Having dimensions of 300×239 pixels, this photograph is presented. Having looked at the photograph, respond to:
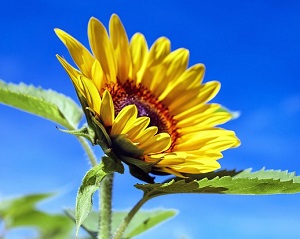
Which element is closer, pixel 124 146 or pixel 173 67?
pixel 124 146

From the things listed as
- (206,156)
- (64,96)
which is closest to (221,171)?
(206,156)

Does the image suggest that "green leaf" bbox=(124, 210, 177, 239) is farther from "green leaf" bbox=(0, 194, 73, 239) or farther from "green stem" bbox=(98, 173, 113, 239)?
"green leaf" bbox=(0, 194, 73, 239)

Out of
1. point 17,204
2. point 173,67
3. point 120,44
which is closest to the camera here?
point 120,44

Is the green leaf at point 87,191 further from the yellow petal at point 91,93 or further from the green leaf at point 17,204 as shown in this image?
the green leaf at point 17,204

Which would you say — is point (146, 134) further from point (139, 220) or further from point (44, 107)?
point (139, 220)

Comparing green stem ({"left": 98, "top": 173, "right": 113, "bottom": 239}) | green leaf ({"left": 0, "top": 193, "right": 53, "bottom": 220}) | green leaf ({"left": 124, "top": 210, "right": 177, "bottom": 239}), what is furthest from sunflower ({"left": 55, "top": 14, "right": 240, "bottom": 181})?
green leaf ({"left": 0, "top": 193, "right": 53, "bottom": 220})

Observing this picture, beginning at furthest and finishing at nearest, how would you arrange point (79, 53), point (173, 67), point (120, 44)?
point (173, 67), point (120, 44), point (79, 53)

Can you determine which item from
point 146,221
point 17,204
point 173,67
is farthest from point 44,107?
point 17,204
